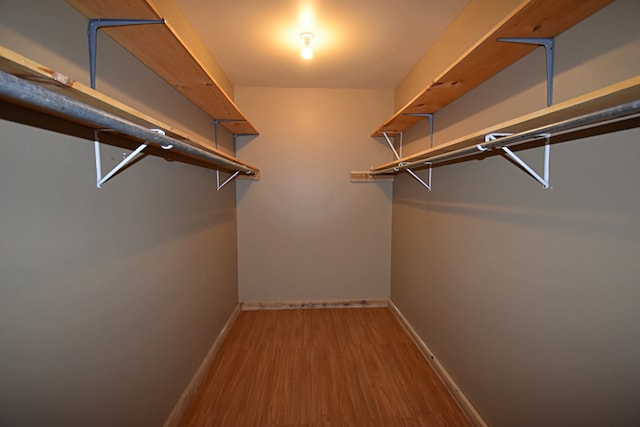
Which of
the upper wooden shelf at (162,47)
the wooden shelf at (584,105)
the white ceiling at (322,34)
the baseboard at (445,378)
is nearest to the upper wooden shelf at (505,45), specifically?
the wooden shelf at (584,105)

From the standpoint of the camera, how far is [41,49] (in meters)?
0.86

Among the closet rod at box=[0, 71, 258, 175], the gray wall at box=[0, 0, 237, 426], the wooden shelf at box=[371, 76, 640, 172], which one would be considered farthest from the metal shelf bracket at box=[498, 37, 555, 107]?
the gray wall at box=[0, 0, 237, 426]

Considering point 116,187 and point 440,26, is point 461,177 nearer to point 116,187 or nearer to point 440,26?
point 440,26

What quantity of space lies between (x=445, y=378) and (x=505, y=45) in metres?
2.04

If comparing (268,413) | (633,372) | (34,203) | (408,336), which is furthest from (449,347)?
(34,203)

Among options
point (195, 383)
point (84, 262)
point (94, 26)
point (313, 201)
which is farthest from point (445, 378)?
point (94, 26)

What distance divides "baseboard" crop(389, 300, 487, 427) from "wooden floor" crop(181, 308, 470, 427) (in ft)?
0.14

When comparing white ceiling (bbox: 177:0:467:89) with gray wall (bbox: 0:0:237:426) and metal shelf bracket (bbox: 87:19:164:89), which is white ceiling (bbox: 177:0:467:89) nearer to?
gray wall (bbox: 0:0:237:426)

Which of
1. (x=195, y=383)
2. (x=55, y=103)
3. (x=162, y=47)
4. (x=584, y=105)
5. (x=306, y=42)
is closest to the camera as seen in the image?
(x=55, y=103)

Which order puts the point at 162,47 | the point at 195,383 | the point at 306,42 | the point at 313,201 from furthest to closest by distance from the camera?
the point at 313,201, the point at 306,42, the point at 195,383, the point at 162,47

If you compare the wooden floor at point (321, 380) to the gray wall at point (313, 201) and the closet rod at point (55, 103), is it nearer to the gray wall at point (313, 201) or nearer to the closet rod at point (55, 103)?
the gray wall at point (313, 201)

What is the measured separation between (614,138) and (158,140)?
59.9 inches

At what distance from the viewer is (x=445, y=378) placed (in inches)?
75.2

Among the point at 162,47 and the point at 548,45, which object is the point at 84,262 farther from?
the point at 548,45
